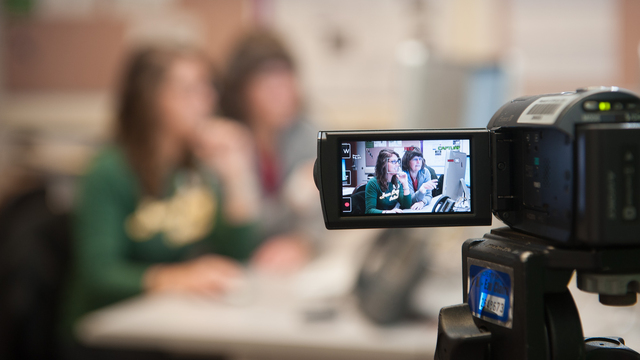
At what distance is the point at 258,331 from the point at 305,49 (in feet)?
5.66

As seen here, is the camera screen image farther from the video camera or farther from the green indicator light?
the green indicator light

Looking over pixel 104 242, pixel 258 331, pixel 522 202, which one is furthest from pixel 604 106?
pixel 104 242

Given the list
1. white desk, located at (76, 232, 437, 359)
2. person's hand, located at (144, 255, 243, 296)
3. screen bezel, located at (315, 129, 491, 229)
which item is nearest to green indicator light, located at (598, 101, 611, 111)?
screen bezel, located at (315, 129, 491, 229)

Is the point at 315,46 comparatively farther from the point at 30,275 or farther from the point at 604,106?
the point at 604,106

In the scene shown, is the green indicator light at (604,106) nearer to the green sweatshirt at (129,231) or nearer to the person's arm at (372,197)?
the person's arm at (372,197)

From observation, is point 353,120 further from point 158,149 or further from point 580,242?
point 580,242

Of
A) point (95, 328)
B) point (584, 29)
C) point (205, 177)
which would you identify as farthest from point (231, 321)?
point (584, 29)

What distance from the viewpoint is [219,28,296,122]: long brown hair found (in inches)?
103

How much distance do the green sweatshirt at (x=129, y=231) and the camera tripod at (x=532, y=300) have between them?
146 centimetres

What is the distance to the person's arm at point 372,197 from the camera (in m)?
0.59

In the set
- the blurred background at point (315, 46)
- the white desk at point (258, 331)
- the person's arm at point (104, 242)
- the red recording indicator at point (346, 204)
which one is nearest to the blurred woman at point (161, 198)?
the person's arm at point (104, 242)

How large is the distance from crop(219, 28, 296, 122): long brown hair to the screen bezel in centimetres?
211

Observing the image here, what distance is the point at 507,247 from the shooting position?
0.56 m

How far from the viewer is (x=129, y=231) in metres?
2.01
